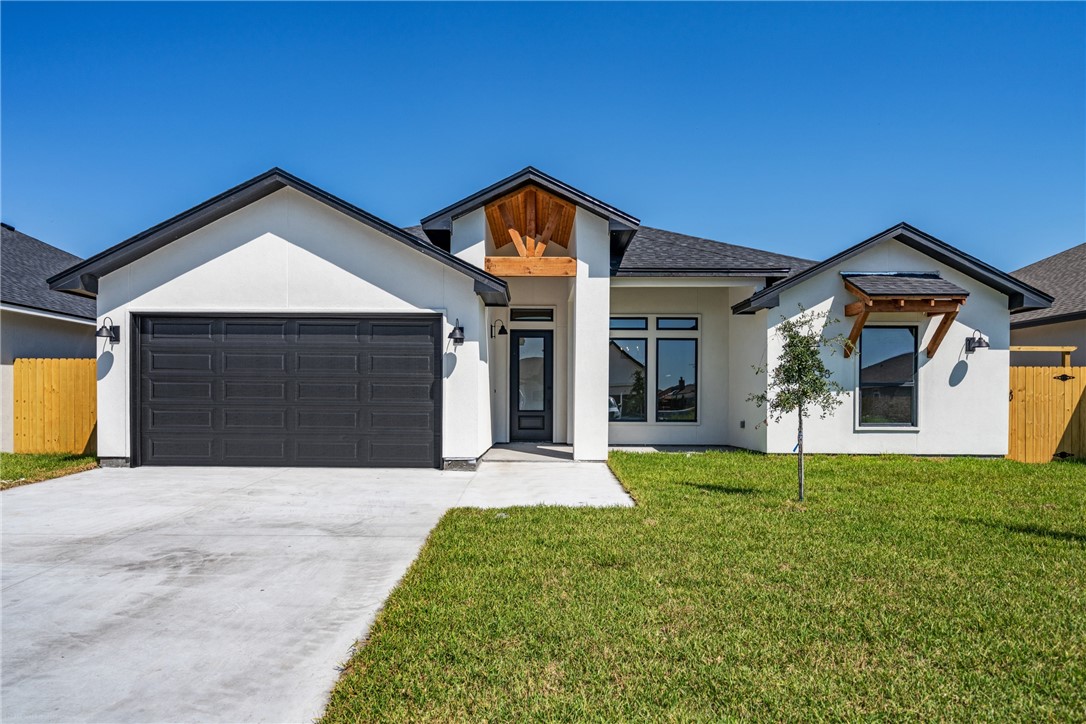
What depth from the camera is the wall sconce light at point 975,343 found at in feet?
36.9

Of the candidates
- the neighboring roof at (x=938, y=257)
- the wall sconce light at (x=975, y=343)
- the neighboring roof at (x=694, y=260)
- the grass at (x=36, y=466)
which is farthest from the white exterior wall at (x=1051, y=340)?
the grass at (x=36, y=466)

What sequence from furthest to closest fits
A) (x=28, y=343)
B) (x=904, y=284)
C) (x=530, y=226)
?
(x=28, y=343)
(x=530, y=226)
(x=904, y=284)

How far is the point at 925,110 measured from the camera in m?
12.2

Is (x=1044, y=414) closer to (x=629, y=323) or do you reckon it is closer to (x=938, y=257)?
(x=938, y=257)

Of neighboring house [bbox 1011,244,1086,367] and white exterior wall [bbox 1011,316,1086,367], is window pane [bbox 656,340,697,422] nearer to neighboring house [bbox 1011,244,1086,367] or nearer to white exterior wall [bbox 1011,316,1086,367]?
neighboring house [bbox 1011,244,1086,367]

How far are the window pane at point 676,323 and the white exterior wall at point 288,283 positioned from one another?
5.04 m

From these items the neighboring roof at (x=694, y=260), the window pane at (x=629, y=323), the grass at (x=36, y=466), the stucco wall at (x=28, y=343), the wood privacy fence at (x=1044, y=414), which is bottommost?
the grass at (x=36, y=466)

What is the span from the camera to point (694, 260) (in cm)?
1180

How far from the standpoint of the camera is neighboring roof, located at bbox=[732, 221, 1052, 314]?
10.9m

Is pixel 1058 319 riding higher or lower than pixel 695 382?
higher

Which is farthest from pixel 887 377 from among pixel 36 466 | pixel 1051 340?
pixel 36 466

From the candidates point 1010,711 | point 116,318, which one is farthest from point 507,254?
point 1010,711

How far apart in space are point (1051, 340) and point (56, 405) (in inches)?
858

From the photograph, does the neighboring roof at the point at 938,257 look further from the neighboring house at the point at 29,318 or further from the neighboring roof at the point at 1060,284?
the neighboring house at the point at 29,318
